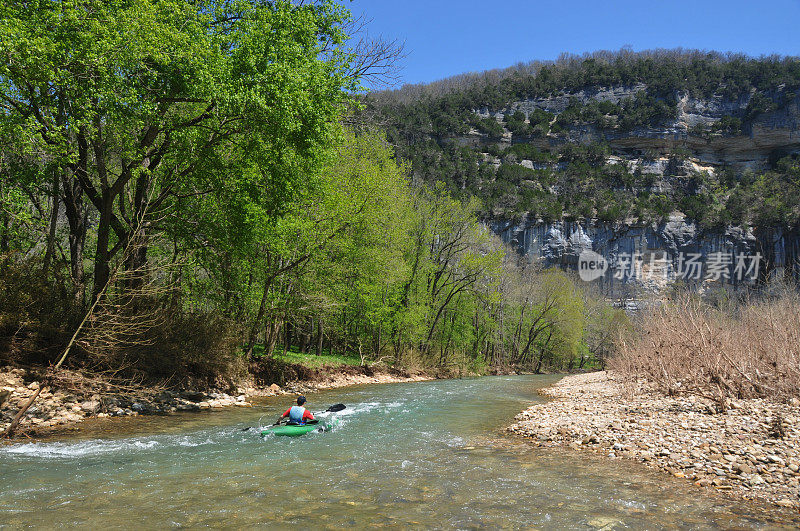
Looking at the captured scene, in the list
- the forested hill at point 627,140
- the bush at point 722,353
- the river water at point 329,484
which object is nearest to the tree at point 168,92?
the river water at point 329,484

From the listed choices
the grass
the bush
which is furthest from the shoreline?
the bush

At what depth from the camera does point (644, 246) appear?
289 ft

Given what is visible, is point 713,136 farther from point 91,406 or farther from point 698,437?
point 91,406

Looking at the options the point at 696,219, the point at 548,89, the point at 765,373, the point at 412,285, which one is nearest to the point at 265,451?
the point at 765,373

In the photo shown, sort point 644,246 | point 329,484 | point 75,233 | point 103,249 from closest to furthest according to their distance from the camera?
point 329,484, point 103,249, point 75,233, point 644,246

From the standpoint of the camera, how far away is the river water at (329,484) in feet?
18.6

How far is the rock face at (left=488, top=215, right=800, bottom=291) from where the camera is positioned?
86.4 metres

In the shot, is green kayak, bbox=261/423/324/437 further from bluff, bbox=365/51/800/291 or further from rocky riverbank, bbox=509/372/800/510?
bluff, bbox=365/51/800/291

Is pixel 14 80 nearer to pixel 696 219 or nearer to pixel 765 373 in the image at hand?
pixel 765 373

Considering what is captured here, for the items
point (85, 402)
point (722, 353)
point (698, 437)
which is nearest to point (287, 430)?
point (85, 402)

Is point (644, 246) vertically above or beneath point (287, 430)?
above

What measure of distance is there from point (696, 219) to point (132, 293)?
315 feet

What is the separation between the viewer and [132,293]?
11.9 metres

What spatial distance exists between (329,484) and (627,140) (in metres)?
112
